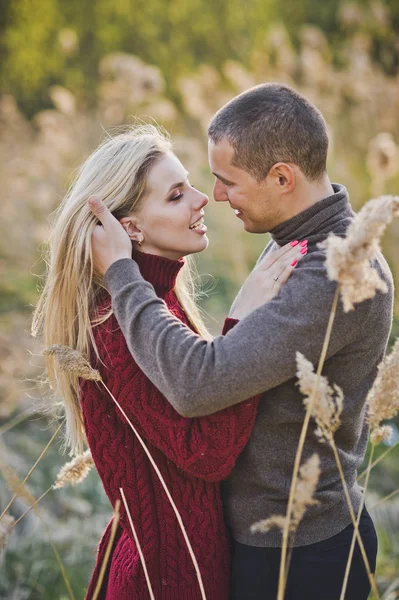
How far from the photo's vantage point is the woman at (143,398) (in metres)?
1.87

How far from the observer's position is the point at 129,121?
5.93 meters

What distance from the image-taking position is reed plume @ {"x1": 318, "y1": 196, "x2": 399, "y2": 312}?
136 centimetres

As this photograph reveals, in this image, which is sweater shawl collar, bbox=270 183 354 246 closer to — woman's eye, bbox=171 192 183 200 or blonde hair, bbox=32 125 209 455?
woman's eye, bbox=171 192 183 200

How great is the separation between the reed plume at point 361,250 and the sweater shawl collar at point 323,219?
0.49 meters

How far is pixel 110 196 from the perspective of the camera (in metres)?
2.14

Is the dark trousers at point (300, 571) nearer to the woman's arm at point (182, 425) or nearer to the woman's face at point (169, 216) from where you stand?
the woman's arm at point (182, 425)

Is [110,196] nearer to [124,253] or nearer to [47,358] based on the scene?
[124,253]

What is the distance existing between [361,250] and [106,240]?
2.83 feet

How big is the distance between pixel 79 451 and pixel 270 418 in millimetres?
737

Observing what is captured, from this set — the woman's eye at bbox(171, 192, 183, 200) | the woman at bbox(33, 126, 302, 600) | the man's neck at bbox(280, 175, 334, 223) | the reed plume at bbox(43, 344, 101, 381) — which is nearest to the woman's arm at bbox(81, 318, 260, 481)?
the woman at bbox(33, 126, 302, 600)

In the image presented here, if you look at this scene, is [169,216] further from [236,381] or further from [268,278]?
[236,381]

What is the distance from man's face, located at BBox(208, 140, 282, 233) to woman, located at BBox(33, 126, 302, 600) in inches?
5.5

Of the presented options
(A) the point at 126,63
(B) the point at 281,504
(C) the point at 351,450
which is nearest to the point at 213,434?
(B) the point at 281,504

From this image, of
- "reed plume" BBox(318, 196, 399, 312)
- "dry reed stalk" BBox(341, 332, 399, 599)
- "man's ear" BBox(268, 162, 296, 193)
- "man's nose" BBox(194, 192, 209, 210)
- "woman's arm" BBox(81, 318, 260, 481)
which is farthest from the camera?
"man's nose" BBox(194, 192, 209, 210)
